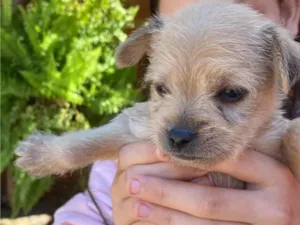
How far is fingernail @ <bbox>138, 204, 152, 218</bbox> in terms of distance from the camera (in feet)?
6.84

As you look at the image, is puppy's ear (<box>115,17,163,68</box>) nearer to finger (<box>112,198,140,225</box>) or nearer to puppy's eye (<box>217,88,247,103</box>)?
puppy's eye (<box>217,88,247,103</box>)

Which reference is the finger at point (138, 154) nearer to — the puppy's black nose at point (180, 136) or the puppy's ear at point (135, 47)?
the puppy's black nose at point (180, 136)

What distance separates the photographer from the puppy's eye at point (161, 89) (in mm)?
1975

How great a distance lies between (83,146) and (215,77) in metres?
0.61

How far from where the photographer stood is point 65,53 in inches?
188

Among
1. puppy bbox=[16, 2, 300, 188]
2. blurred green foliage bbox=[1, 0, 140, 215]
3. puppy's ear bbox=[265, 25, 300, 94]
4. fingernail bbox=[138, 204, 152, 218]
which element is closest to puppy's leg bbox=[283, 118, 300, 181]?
puppy bbox=[16, 2, 300, 188]

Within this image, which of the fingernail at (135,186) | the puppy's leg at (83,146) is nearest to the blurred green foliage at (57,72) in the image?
the puppy's leg at (83,146)

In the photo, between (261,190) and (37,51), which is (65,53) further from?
(261,190)

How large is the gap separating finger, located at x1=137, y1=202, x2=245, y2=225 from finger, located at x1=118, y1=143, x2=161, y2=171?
158 mm

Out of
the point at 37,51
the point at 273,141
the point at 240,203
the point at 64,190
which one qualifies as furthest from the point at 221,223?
the point at 64,190

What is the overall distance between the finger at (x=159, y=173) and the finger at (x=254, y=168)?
0.34 feet

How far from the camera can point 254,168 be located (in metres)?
1.98

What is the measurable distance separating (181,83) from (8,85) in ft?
9.91

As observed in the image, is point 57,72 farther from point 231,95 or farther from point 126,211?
point 231,95
